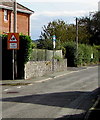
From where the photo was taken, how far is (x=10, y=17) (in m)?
37.6

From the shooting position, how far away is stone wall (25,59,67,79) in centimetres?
2417

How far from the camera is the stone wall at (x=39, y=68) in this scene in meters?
24.2

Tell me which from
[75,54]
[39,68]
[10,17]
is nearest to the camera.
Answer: [39,68]

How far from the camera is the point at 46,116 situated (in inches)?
380

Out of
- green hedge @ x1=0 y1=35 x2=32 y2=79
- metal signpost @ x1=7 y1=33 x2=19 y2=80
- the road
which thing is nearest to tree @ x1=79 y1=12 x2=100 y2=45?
green hedge @ x1=0 y1=35 x2=32 y2=79

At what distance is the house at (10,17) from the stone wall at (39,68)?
7928 millimetres

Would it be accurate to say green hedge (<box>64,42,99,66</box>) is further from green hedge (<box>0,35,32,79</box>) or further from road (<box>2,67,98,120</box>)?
road (<box>2,67,98,120</box>)

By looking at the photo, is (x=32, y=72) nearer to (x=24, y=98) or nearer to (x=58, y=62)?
(x=58, y=62)

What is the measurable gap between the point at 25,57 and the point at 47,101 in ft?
35.0

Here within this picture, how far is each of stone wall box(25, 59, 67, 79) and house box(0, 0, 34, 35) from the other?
26.0 feet

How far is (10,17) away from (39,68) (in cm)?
1267

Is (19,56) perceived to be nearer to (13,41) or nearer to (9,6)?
(13,41)

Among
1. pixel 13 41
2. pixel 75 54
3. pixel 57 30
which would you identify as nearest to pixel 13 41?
pixel 13 41

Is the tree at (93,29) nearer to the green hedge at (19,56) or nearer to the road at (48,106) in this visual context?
the green hedge at (19,56)
